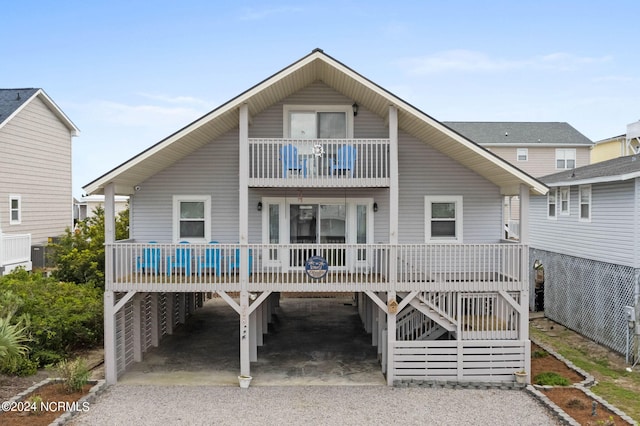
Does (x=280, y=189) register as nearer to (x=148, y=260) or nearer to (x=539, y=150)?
(x=148, y=260)

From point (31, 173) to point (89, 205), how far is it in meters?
16.0

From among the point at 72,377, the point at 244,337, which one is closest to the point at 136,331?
the point at 72,377

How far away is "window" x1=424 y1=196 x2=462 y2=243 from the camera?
1550cm

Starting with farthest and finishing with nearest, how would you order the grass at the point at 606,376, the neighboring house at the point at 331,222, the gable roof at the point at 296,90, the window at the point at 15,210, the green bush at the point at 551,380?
the window at the point at 15,210
the neighboring house at the point at 331,222
the gable roof at the point at 296,90
the green bush at the point at 551,380
the grass at the point at 606,376

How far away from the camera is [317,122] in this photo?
15.5 metres

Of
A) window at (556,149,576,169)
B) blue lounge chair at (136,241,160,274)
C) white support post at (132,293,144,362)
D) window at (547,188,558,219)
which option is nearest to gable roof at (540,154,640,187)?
window at (547,188,558,219)

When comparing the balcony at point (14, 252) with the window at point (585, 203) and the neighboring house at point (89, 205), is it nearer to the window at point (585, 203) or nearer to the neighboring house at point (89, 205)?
the neighboring house at point (89, 205)

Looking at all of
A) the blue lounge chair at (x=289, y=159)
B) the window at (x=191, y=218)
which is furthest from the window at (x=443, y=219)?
Result: the window at (x=191, y=218)

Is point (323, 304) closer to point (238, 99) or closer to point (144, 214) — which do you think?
point (144, 214)

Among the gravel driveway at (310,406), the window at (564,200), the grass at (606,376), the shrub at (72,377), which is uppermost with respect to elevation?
the window at (564,200)

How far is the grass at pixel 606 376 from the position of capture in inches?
460

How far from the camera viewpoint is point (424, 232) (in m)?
15.5

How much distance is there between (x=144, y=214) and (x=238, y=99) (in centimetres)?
523

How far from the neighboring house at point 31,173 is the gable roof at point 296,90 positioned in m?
9.35
